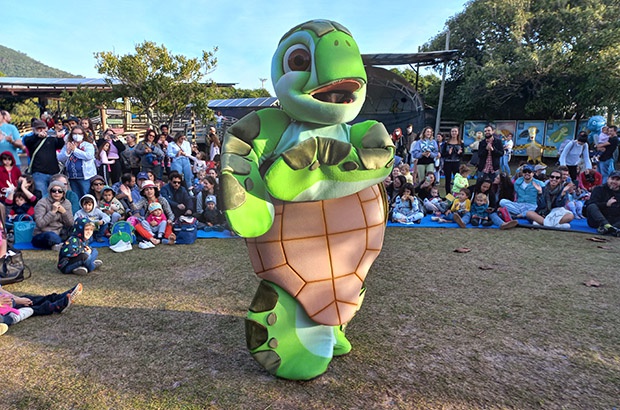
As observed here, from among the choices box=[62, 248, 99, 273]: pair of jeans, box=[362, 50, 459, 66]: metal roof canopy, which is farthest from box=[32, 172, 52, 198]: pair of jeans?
box=[362, 50, 459, 66]: metal roof canopy

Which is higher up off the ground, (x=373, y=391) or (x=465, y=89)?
(x=465, y=89)

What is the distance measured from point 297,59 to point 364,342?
5.68 ft

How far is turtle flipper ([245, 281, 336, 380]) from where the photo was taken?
1.94 meters

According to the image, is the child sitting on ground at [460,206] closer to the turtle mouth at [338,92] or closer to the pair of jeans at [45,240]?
the turtle mouth at [338,92]

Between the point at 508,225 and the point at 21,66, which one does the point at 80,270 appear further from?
the point at 21,66

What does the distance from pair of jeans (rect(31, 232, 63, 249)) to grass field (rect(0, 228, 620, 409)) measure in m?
0.51

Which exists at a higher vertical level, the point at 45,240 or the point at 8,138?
the point at 8,138

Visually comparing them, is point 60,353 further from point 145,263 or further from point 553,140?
point 553,140

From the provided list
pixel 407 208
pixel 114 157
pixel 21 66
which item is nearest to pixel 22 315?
pixel 114 157

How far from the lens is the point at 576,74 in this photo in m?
12.9

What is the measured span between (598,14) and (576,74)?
2.18 metres

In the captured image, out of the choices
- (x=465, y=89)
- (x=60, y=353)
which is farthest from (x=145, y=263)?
(x=465, y=89)

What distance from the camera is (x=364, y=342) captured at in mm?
2447

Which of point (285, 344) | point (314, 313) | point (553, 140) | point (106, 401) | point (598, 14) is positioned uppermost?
point (598, 14)
